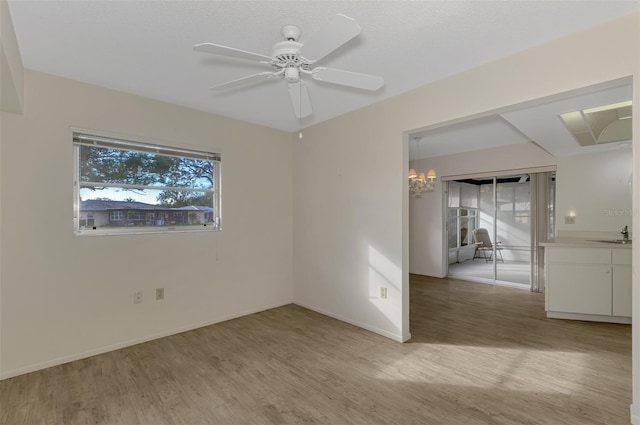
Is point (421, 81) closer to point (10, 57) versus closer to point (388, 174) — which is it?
point (388, 174)

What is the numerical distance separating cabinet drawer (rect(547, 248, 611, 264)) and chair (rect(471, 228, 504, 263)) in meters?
2.29

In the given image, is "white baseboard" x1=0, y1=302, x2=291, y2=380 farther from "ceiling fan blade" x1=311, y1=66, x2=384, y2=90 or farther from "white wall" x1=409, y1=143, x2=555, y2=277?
"white wall" x1=409, y1=143, x2=555, y2=277

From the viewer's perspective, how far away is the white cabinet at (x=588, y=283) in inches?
144

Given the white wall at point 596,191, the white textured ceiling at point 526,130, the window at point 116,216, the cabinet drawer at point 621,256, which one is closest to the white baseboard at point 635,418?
the white textured ceiling at point 526,130

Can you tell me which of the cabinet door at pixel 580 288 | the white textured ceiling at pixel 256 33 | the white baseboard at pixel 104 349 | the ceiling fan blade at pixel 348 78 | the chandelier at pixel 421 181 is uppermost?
the white textured ceiling at pixel 256 33

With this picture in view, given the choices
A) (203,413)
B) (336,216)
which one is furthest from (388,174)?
(203,413)

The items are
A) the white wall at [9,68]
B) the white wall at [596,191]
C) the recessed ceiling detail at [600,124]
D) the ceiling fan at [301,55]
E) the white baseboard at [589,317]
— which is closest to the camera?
the ceiling fan at [301,55]

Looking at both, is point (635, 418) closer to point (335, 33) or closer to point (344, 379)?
point (344, 379)

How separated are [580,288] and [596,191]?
1.68 m

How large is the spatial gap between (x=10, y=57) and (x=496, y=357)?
176 inches

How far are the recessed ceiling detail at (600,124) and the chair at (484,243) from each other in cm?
267

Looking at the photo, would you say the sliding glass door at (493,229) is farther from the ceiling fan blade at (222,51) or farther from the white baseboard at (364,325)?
the ceiling fan blade at (222,51)

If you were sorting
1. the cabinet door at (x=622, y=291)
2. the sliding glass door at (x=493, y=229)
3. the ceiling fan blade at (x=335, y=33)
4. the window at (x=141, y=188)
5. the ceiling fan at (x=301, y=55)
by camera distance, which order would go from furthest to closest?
1. the sliding glass door at (x=493, y=229)
2. the cabinet door at (x=622, y=291)
3. the window at (x=141, y=188)
4. the ceiling fan at (x=301, y=55)
5. the ceiling fan blade at (x=335, y=33)

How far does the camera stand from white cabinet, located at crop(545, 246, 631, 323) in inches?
144
